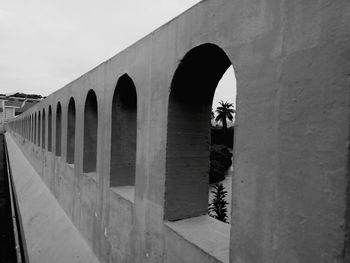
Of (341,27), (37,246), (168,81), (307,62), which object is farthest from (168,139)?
(37,246)

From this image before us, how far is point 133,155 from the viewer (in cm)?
Result: 536

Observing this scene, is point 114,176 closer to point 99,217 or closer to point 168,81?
point 99,217

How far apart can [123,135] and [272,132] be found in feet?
11.3

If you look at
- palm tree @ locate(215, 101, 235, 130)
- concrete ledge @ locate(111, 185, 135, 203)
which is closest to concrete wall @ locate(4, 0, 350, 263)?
concrete ledge @ locate(111, 185, 135, 203)

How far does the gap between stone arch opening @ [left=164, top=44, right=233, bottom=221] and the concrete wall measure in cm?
8

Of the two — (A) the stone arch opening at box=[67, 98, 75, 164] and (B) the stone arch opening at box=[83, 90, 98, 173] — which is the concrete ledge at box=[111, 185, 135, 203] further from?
(A) the stone arch opening at box=[67, 98, 75, 164]

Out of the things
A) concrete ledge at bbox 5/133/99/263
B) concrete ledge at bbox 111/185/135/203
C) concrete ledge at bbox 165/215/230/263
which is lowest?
concrete ledge at bbox 5/133/99/263

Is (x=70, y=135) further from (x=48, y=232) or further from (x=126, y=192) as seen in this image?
(x=126, y=192)

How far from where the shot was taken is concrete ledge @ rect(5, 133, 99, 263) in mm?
5975

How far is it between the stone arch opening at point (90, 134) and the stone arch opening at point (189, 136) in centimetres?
366

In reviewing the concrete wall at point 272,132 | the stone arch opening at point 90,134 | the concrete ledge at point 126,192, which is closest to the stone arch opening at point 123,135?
the concrete ledge at point 126,192

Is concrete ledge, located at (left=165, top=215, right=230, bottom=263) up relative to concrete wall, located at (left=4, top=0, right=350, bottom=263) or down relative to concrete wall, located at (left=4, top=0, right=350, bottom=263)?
down

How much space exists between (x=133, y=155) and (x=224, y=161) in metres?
22.7

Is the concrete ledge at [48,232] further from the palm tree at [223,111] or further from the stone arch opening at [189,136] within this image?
the palm tree at [223,111]
